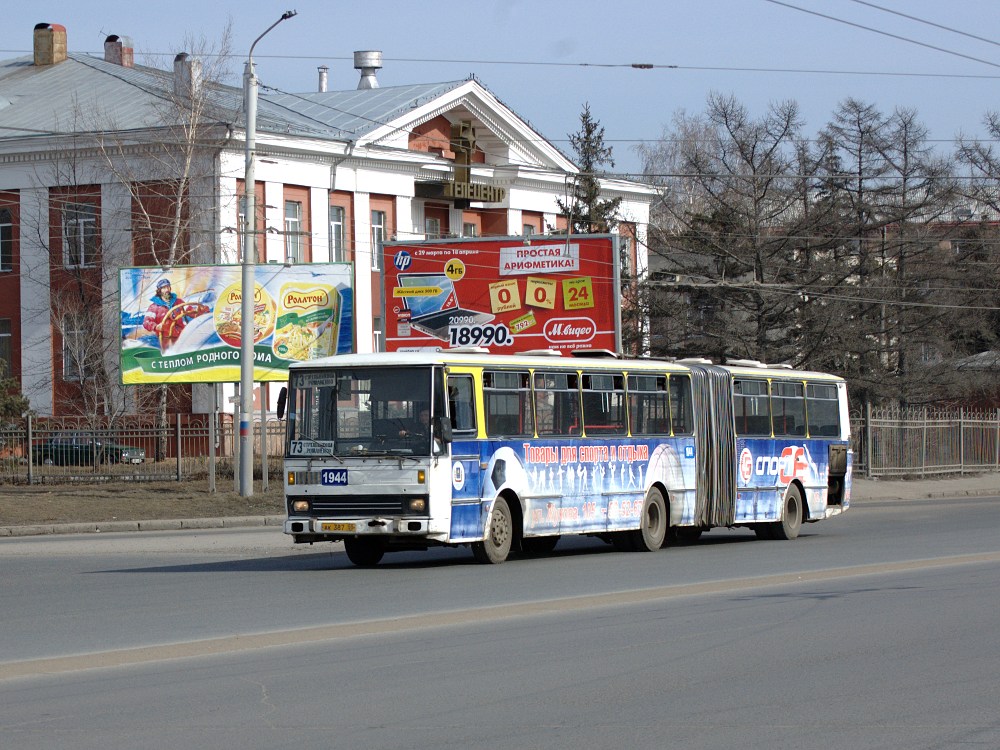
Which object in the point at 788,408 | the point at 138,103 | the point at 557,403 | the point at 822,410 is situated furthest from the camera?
the point at 138,103

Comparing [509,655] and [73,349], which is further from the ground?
[73,349]

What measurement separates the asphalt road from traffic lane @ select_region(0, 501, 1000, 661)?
2.7 inches

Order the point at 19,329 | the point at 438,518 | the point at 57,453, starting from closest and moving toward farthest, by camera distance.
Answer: the point at 438,518, the point at 57,453, the point at 19,329

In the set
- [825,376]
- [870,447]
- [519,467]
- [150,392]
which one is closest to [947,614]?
[519,467]

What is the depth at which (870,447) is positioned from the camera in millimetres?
44438

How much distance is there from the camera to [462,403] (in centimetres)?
1845

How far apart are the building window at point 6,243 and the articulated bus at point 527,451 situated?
1357 inches

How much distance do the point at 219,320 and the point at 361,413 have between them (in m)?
15.9

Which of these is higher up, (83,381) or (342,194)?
(342,194)

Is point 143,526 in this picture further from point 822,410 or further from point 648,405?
point 822,410

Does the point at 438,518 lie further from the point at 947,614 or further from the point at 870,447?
the point at 870,447

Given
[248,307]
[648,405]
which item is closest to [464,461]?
[648,405]

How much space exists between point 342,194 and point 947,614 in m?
43.1

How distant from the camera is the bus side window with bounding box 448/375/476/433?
18.2 m
